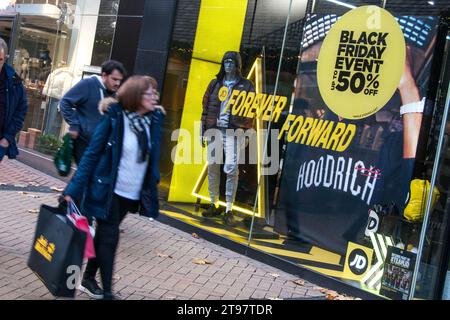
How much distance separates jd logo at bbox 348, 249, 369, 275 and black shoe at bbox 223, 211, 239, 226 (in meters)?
1.91

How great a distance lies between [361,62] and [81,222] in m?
3.47

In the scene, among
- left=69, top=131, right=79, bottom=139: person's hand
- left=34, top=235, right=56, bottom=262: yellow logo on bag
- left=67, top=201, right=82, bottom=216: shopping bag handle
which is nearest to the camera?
left=34, top=235, right=56, bottom=262: yellow logo on bag

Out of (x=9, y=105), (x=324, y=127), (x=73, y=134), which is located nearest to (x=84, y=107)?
(x=73, y=134)

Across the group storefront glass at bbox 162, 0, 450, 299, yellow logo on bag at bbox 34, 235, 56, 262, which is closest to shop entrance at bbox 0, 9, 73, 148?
storefront glass at bbox 162, 0, 450, 299

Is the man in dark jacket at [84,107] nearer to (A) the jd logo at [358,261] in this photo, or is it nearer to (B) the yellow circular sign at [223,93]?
(B) the yellow circular sign at [223,93]

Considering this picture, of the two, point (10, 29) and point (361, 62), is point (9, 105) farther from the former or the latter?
point (10, 29)

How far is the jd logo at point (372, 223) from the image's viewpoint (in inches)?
239

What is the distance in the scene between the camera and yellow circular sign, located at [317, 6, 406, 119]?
616 cm

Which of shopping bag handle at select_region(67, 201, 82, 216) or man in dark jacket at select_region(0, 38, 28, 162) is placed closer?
shopping bag handle at select_region(67, 201, 82, 216)

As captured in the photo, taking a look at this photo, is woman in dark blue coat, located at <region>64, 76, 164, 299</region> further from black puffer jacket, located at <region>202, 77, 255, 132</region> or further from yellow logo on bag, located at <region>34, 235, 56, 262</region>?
black puffer jacket, located at <region>202, 77, 255, 132</region>

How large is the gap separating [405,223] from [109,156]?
290 cm

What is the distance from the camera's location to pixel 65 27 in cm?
1162
